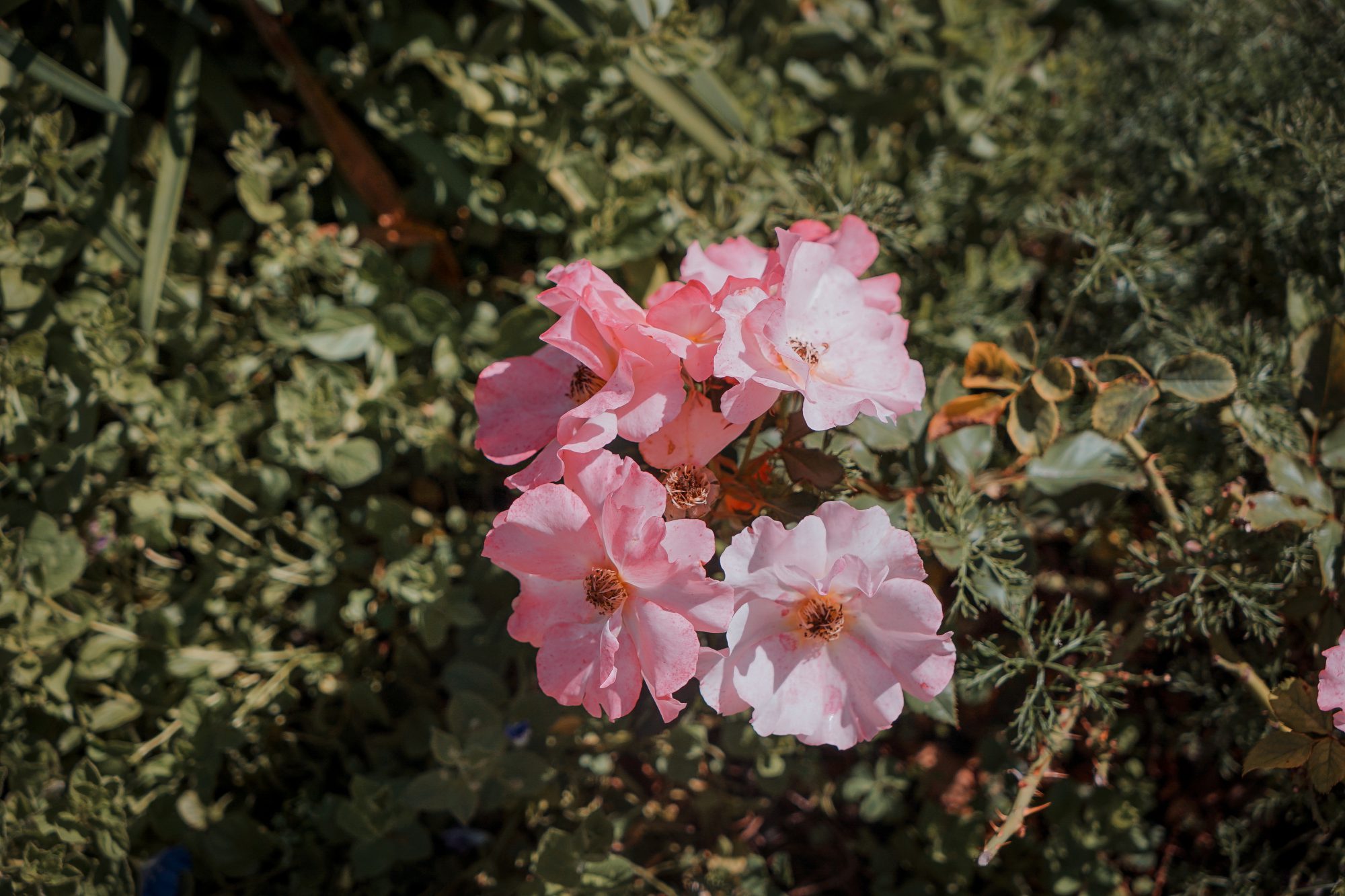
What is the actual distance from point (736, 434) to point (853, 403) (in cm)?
12

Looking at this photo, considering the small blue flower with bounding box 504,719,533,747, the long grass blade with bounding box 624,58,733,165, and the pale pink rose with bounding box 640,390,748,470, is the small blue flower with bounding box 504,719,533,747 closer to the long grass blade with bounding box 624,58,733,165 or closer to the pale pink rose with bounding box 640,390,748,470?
the pale pink rose with bounding box 640,390,748,470

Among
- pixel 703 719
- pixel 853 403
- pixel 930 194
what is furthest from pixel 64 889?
pixel 930 194

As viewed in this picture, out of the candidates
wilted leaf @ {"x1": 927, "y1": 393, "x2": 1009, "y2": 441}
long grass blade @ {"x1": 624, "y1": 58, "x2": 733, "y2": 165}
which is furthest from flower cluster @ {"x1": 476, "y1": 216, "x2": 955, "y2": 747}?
long grass blade @ {"x1": 624, "y1": 58, "x2": 733, "y2": 165}

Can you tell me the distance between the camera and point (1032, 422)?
1081 mm

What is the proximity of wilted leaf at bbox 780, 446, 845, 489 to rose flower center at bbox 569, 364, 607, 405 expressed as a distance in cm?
23

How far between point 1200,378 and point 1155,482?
0.14 metres

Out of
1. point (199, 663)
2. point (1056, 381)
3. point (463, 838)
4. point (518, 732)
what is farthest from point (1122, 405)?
point (199, 663)

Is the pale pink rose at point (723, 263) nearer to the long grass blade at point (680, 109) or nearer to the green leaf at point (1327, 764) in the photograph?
the long grass blade at point (680, 109)

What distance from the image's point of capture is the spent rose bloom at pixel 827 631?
0.82m

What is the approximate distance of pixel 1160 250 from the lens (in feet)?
4.31

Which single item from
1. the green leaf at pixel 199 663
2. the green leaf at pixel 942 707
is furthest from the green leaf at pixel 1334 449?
the green leaf at pixel 199 663

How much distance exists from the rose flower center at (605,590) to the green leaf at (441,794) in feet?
2.03

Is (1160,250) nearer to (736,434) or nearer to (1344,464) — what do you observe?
(1344,464)

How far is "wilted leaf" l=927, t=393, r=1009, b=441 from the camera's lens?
1094 millimetres
